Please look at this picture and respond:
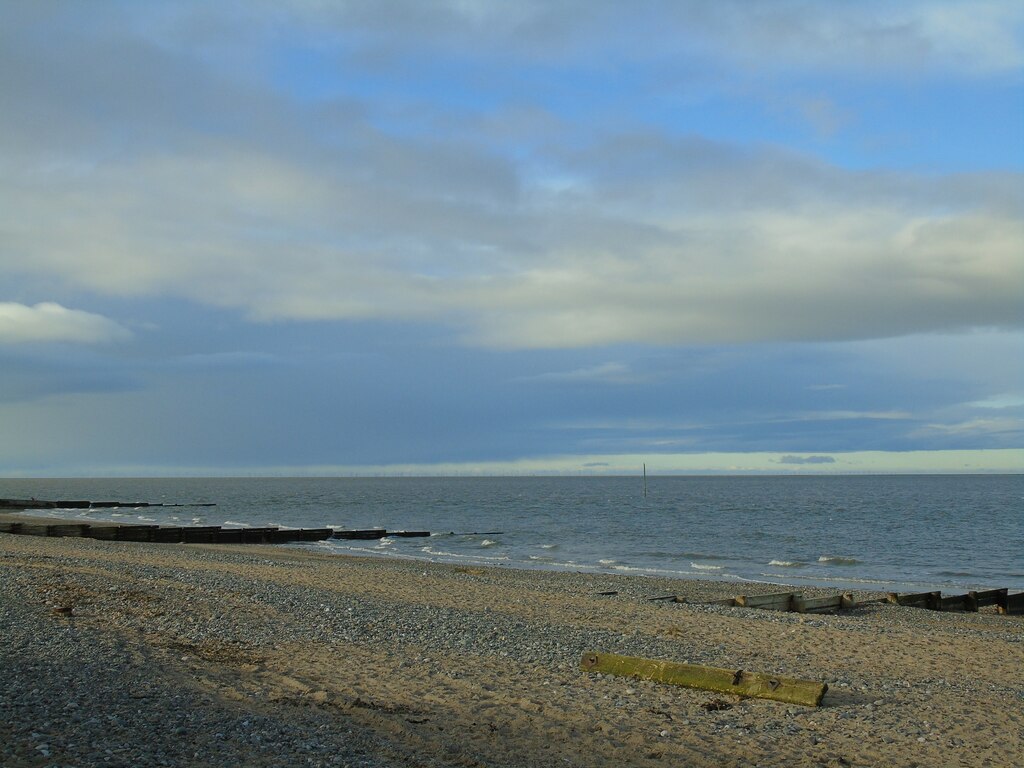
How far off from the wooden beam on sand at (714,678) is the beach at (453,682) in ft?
0.57

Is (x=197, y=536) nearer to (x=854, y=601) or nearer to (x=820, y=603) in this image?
(x=820, y=603)

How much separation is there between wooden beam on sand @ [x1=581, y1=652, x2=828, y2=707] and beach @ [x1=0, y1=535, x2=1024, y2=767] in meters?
0.17

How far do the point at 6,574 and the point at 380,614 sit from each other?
9.76 meters

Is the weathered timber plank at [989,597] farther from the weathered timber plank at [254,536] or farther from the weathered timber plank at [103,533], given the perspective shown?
the weathered timber plank at [103,533]

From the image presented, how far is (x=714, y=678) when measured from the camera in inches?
438

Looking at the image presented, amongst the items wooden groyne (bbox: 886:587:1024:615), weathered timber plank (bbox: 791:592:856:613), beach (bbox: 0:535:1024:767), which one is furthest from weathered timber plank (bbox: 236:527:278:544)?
wooden groyne (bbox: 886:587:1024:615)

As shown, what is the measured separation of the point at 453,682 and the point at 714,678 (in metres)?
3.33

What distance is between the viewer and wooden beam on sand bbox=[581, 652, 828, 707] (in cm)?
1052

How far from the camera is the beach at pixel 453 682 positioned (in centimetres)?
839

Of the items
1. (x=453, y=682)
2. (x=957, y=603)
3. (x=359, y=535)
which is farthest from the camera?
(x=359, y=535)

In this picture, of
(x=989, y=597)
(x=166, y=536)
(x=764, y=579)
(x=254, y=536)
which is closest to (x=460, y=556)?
(x=764, y=579)

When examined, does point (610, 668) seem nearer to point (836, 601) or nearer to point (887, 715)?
point (887, 715)

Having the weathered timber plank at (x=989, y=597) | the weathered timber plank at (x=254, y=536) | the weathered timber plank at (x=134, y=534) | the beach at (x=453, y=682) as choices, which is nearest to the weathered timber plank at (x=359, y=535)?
the weathered timber plank at (x=254, y=536)

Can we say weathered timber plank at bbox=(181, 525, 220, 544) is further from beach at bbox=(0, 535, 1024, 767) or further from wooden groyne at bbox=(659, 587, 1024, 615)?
wooden groyne at bbox=(659, 587, 1024, 615)
